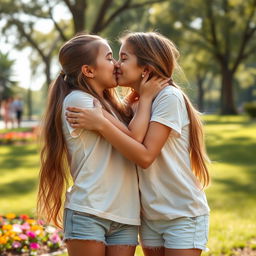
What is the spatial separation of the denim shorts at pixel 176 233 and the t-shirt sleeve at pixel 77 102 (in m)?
0.68

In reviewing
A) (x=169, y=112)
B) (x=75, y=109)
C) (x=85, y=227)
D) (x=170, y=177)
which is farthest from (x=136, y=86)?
(x=85, y=227)

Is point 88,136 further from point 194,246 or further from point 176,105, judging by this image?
point 194,246

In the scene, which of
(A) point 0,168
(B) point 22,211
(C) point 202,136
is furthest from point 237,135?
(C) point 202,136

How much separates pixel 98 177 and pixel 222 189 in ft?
22.0

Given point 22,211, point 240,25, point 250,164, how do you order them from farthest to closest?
1. point 240,25
2. point 250,164
3. point 22,211

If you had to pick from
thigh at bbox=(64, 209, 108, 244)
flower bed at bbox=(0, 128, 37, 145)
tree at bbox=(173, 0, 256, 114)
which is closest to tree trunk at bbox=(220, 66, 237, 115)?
tree at bbox=(173, 0, 256, 114)

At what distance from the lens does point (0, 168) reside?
1253 cm

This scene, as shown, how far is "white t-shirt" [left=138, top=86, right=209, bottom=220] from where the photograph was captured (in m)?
3.05

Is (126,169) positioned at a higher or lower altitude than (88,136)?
lower

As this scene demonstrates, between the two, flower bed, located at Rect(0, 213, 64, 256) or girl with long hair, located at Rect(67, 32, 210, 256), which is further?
flower bed, located at Rect(0, 213, 64, 256)

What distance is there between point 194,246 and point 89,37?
140 centimetres

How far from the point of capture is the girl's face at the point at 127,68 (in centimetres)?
322

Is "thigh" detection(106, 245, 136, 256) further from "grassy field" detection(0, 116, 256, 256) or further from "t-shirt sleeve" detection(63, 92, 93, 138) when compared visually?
"grassy field" detection(0, 116, 256, 256)

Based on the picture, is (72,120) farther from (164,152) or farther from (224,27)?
(224,27)
